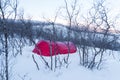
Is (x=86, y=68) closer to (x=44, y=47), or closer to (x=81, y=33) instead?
(x=81, y=33)

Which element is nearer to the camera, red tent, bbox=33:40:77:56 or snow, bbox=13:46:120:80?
snow, bbox=13:46:120:80

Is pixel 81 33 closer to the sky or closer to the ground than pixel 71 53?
closer to the sky

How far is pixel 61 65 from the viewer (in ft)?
51.3

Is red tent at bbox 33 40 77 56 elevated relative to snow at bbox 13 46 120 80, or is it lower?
elevated

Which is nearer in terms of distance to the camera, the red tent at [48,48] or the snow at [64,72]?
the snow at [64,72]

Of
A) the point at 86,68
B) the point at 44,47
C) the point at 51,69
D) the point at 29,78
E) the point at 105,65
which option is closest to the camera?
the point at 29,78

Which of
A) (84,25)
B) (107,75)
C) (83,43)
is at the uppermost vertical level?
(84,25)

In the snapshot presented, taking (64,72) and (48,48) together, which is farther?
(48,48)

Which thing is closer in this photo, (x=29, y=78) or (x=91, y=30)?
(x=29, y=78)

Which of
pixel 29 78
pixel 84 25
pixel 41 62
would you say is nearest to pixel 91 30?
pixel 84 25

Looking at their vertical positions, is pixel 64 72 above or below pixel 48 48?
below

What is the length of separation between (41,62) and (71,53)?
171 inches

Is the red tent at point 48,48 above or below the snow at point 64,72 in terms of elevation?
above

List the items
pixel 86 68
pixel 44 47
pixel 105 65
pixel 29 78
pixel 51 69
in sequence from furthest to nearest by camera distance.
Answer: pixel 44 47 → pixel 105 65 → pixel 86 68 → pixel 51 69 → pixel 29 78
